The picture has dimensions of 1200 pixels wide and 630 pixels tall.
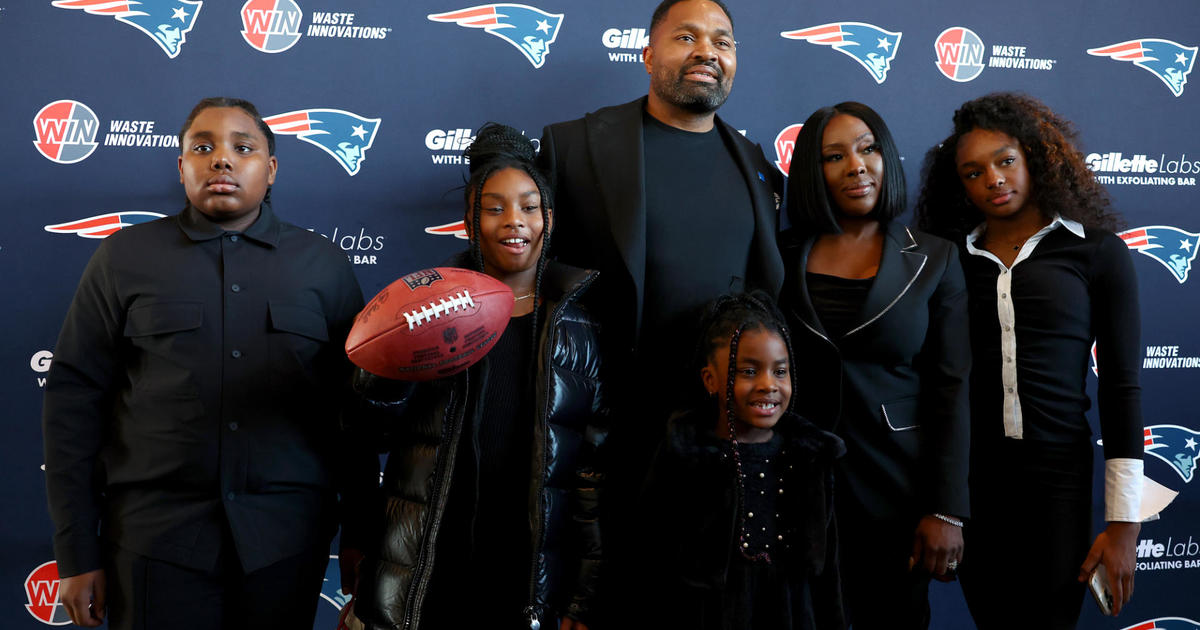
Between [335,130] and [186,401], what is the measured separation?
93 centimetres

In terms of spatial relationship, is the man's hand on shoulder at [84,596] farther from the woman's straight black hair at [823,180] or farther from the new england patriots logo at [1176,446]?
the new england patriots logo at [1176,446]

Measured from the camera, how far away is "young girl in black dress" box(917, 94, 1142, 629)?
179cm

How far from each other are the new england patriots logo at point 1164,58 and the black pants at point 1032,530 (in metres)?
1.52

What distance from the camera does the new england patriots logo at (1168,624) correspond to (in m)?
2.63

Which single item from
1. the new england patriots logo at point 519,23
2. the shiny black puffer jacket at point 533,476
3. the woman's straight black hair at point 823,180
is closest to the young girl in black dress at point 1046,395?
the woman's straight black hair at point 823,180

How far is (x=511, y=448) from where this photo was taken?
4.95ft

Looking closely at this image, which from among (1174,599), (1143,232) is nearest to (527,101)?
(1143,232)

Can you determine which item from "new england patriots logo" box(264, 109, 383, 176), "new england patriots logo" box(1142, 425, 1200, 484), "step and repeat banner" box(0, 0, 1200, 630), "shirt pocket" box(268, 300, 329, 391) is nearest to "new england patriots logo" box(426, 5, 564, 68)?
"step and repeat banner" box(0, 0, 1200, 630)

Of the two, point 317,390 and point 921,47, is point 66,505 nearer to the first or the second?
point 317,390

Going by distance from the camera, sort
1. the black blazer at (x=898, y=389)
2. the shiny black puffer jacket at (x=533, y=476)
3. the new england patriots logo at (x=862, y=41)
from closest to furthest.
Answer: the shiny black puffer jacket at (x=533, y=476), the black blazer at (x=898, y=389), the new england patriots logo at (x=862, y=41)

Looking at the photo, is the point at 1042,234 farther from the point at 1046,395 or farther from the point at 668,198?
the point at 668,198

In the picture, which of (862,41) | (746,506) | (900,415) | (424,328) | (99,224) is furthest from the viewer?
(862,41)

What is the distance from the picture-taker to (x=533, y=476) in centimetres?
146

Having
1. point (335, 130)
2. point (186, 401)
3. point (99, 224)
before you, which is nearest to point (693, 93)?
point (335, 130)
